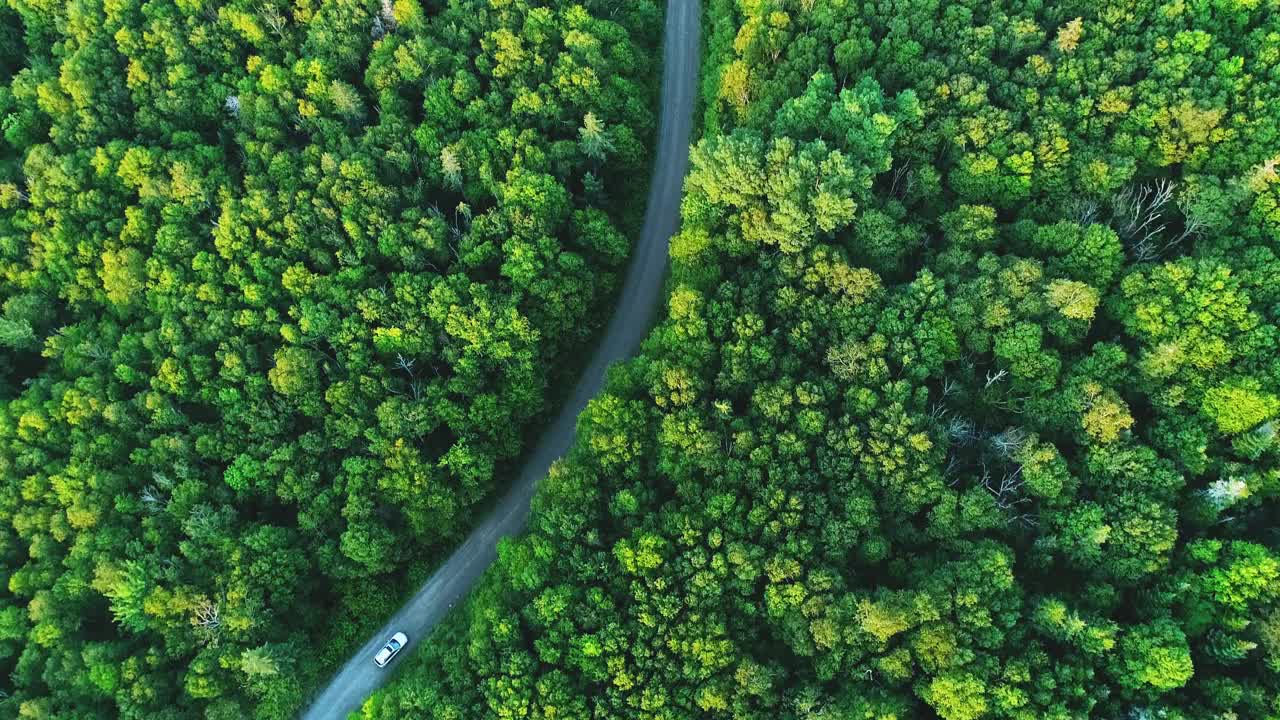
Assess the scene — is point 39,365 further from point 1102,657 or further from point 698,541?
point 1102,657

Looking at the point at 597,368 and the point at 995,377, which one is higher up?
the point at 995,377

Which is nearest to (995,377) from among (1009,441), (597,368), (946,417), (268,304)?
(946,417)

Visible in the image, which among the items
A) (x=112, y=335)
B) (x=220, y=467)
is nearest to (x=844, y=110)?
(x=220, y=467)

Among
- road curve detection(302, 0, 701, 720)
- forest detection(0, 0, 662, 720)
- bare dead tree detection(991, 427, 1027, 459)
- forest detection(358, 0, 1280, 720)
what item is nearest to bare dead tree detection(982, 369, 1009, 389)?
forest detection(358, 0, 1280, 720)

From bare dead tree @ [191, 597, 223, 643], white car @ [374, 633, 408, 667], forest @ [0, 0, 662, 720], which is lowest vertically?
white car @ [374, 633, 408, 667]

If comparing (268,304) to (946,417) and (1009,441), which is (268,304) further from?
(1009,441)

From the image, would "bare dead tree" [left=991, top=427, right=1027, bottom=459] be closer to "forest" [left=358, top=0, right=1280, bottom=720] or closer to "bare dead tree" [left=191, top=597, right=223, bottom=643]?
"forest" [left=358, top=0, right=1280, bottom=720]

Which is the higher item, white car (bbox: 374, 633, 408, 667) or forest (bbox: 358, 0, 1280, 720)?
forest (bbox: 358, 0, 1280, 720)
